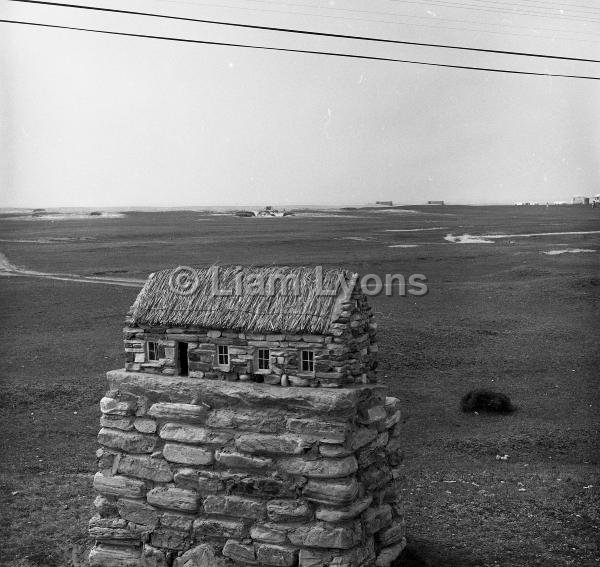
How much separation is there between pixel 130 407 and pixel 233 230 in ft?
45.6

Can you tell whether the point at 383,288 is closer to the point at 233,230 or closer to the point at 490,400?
the point at 233,230

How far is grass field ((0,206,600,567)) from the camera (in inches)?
441

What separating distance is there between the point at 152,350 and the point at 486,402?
35.7ft

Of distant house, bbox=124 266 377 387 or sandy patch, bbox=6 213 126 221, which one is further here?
sandy patch, bbox=6 213 126 221

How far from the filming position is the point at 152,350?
9062mm

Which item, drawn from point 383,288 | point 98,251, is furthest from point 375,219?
point 98,251

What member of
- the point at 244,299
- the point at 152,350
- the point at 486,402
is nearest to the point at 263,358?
the point at 244,299

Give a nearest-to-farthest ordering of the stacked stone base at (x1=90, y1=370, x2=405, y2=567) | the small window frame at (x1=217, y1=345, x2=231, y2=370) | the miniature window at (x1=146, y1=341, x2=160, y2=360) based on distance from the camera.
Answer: the stacked stone base at (x1=90, y1=370, x2=405, y2=567) < the small window frame at (x1=217, y1=345, x2=231, y2=370) < the miniature window at (x1=146, y1=341, x2=160, y2=360)

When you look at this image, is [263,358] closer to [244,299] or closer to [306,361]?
[306,361]

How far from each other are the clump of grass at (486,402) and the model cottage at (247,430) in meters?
8.40

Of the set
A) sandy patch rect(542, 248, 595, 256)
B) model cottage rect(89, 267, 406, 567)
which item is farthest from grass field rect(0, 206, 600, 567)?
model cottage rect(89, 267, 406, 567)

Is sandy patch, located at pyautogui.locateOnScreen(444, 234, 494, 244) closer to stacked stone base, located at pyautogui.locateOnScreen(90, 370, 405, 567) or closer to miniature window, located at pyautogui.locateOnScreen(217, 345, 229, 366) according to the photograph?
stacked stone base, located at pyautogui.locateOnScreen(90, 370, 405, 567)

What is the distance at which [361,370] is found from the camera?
858 cm

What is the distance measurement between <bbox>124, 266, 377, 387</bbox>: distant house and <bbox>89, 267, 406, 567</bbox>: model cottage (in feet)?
0.06
